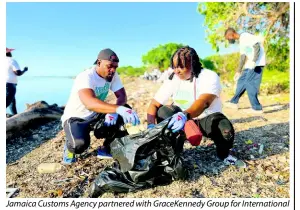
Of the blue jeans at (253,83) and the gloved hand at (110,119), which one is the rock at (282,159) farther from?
the blue jeans at (253,83)

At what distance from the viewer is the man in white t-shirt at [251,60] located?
4.77 m

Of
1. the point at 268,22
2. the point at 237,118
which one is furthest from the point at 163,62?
the point at 237,118

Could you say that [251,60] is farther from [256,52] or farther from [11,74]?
[11,74]

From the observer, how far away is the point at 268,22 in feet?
25.8

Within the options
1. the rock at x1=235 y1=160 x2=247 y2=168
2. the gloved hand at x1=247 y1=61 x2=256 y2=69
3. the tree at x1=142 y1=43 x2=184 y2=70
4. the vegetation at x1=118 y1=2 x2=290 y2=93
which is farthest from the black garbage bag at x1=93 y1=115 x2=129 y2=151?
the tree at x1=142 y1=43 x2=184 y2=70

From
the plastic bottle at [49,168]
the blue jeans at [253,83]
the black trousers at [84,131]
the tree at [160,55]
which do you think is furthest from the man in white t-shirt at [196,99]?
the tree at [160,55]

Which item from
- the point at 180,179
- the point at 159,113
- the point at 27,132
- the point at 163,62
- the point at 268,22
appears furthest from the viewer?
the point at 163,62

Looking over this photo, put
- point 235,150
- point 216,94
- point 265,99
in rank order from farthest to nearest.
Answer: point 265,99
point 235,150
point 216,94

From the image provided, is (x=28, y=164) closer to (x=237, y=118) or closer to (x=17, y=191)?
(x=17, y=191)

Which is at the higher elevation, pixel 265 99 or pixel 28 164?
pixel 265 99

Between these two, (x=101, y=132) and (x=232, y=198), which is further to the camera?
(x=101, y=132)

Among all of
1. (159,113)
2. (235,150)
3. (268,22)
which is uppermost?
(268,22)

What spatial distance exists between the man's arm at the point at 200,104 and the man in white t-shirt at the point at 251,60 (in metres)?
2.51

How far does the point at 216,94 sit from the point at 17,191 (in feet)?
6.76
